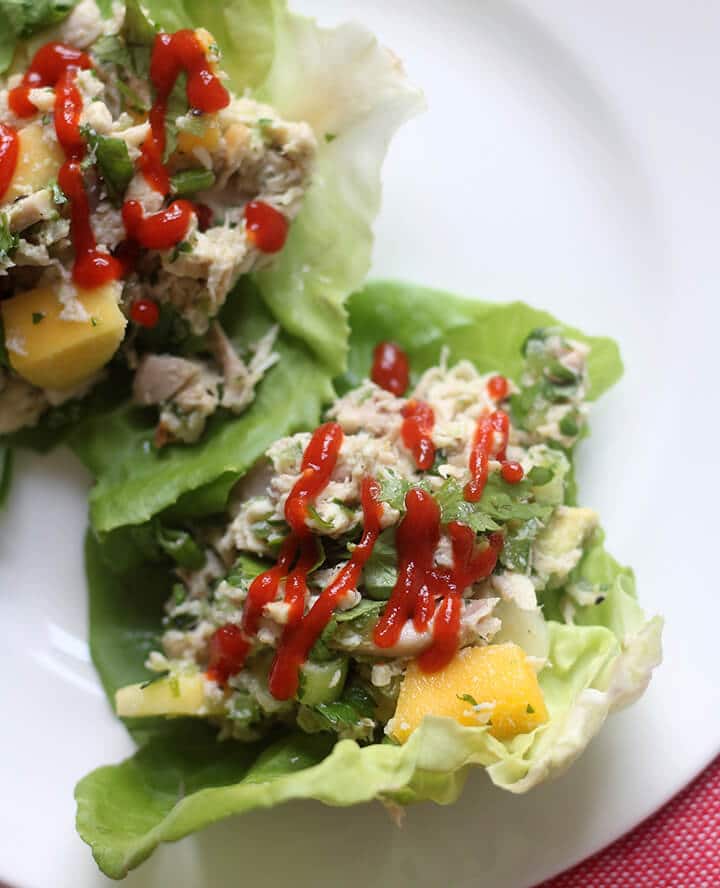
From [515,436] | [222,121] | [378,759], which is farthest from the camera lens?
[515,436]

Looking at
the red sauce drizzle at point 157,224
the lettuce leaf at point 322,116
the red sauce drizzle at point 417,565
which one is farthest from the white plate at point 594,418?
the red sauce drizzle at point 157,224

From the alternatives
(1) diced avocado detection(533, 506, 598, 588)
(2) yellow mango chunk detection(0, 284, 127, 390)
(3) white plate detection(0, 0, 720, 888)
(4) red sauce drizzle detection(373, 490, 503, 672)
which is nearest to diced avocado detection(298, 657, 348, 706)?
(4) red sauce drizzle detection(373, 490, 503, 672)

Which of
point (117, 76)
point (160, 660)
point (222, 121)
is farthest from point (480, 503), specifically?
point (117, 76)

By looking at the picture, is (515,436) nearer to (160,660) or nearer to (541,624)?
(541,624)

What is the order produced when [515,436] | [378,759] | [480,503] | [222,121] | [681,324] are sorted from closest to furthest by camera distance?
[378,759] < [480,503] < [222,121] < [515,436] < [681,324]

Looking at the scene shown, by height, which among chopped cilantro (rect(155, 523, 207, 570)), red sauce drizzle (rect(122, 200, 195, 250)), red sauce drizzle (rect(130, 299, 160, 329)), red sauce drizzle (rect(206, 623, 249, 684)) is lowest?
chopped cilantro (rect(155, 523, 207, 570))

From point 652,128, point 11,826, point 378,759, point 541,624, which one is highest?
point 652,128

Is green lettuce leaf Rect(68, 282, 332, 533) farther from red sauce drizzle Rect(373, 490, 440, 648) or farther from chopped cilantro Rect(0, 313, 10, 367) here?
red sauce drizzle Rect(373, 490, 440, 648)
